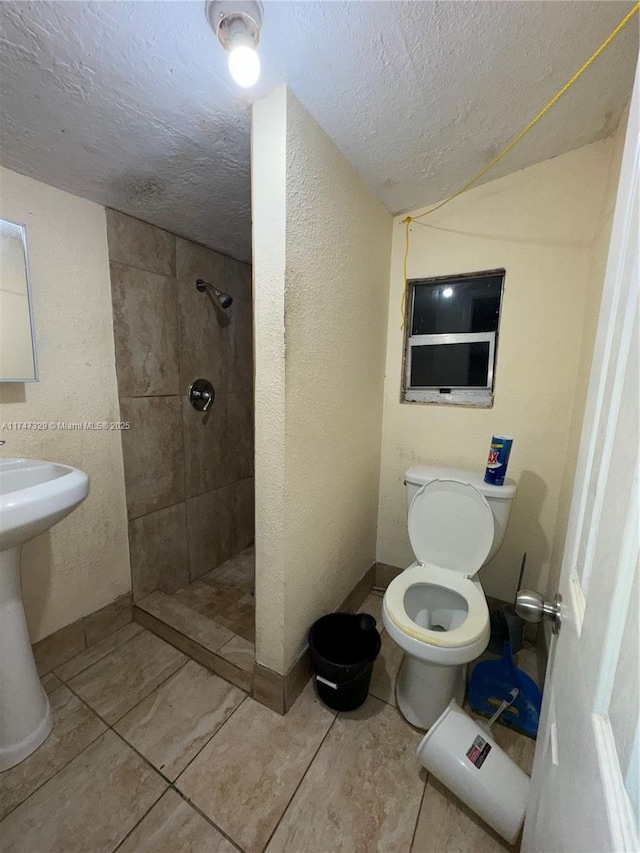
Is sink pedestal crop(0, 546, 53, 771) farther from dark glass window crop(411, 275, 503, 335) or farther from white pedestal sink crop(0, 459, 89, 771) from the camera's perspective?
dark glass window crop(411, 275, 503, 335)

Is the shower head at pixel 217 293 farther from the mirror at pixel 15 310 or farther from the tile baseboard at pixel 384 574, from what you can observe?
the tile baseboard at pixel 384 574

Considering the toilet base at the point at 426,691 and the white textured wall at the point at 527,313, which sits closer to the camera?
the toilet base at the point at 426,691

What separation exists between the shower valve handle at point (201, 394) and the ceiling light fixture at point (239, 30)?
1396 millimetres

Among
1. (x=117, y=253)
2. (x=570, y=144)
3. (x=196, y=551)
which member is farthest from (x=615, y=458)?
(x=196, y=551)

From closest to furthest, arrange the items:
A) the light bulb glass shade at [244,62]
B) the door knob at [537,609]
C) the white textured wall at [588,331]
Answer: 1. the door knob at [537,609]
2. the light bulb glass shade at [244,62]
3. the white textured wall at [588,331]

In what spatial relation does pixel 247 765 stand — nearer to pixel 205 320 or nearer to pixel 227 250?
pixel 205 320

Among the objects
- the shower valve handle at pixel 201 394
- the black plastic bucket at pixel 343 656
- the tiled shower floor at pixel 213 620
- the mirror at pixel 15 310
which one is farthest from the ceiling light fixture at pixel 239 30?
the tiled shower floor at pixel 213 620

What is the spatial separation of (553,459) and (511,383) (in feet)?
1.27

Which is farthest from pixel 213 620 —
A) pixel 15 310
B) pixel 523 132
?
pixel 523 132

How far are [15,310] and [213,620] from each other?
1.53 metres

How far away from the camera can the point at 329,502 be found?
1.40 m

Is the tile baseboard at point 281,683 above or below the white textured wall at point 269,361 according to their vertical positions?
below

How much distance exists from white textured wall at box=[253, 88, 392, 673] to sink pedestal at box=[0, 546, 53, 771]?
764mm

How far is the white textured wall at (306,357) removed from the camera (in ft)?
3.27
